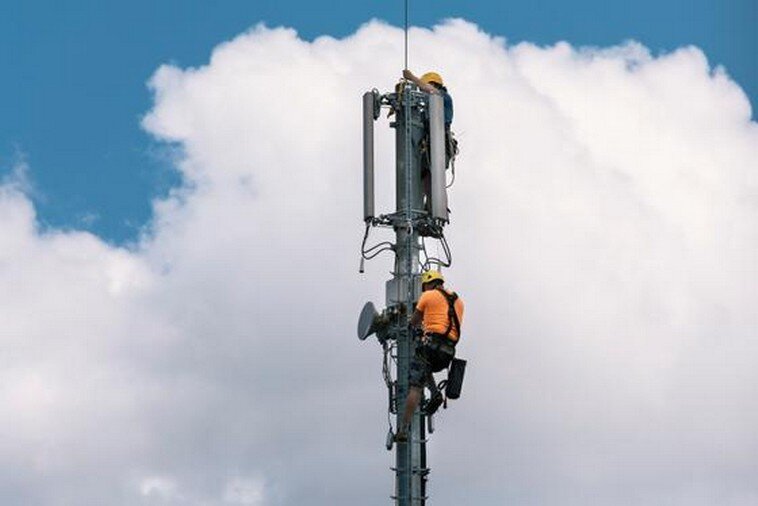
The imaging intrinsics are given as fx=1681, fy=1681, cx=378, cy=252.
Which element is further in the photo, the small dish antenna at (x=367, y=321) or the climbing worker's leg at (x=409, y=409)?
the small dish antenna at (x=367, y=321)

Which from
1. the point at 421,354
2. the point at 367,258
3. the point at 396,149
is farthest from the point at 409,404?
the point at 396,149

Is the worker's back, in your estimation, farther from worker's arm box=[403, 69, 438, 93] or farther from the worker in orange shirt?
worker's arm box=[403, 69, 438, 93]

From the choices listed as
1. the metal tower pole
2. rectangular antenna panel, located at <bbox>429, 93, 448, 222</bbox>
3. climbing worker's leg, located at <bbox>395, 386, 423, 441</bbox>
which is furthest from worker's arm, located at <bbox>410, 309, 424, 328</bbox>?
rectangular antenna panel, located at <bbox>429, 93, 448, 222</bbox>

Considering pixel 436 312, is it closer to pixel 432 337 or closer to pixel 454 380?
pixel 432 337

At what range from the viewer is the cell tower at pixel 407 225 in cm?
2977

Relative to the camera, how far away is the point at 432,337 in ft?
95.9

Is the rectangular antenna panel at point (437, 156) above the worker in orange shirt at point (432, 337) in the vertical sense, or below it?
above

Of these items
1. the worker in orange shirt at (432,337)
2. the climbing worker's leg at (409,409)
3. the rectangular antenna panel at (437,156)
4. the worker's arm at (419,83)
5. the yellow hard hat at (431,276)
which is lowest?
the climbing worker's leg at (409,409)

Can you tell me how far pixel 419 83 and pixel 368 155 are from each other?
1.79m

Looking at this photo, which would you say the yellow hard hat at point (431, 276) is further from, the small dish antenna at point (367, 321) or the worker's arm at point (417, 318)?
the small dish antenna at point (367, 321)

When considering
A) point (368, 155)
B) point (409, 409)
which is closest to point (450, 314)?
point (409, 409)

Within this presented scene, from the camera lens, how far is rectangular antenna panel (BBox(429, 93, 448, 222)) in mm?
30500

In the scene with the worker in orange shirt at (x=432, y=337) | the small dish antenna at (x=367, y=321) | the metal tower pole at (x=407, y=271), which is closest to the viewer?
the worker in orange shirt at (x=432, y=337)

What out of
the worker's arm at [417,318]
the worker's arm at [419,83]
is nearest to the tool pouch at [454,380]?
the worker's arm at [417,318]
